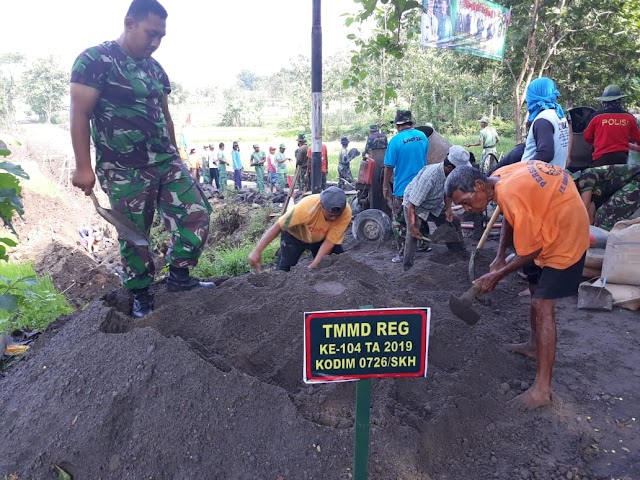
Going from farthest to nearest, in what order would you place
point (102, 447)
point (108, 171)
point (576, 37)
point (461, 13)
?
1. point (576, 37)
2. point (461, 13)
3. point (108, 171)
4. point (102, 447)

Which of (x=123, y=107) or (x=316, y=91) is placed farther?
(x=316, y=91)

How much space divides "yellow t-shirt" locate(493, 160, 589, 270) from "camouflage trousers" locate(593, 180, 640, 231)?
2.58m

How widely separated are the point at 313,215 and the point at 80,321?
198 cm

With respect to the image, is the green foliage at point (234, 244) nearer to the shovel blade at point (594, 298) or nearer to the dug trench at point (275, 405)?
the dug trench at point (275, 405)

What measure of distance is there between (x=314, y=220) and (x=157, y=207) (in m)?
1.37

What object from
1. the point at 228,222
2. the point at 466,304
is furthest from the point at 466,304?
the point at 228,222

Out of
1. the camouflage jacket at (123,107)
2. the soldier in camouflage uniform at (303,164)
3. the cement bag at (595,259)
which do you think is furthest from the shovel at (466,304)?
the soldier in camouflage uniform at (303,164)

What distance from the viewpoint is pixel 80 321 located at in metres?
3.39

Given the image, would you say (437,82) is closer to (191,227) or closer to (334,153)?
(334,153)

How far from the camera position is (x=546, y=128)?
4.30 m

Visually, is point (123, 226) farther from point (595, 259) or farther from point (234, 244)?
point (234, 244)

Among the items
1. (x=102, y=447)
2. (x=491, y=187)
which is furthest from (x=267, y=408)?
(x=491, y=187)

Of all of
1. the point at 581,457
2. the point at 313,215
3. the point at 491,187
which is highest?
the point at 491,187

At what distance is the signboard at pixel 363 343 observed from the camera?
167 cm
